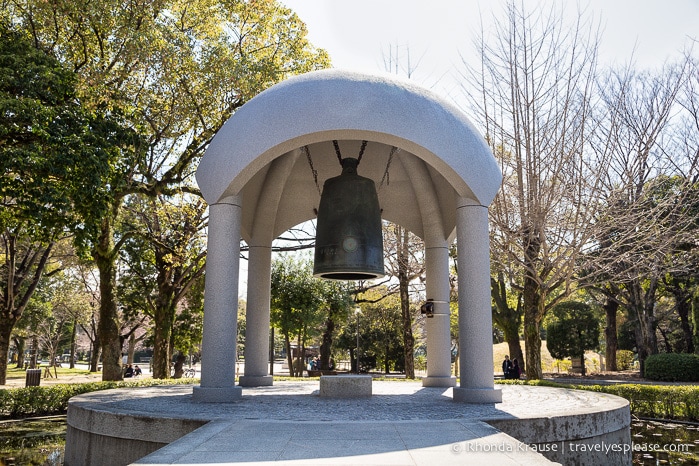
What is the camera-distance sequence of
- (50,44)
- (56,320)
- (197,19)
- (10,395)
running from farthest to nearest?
1. (56,320)
2. (197,19)
3. (50,44)
4. (10,395)

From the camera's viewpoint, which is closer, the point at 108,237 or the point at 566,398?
the point at 566,398

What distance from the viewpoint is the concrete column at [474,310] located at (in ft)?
26.1

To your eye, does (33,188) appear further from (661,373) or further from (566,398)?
(661,373)

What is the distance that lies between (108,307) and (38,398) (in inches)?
118

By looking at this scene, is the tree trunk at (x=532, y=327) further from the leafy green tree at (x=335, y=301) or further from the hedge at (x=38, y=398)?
the leafy green tree at (x=335, y=301)

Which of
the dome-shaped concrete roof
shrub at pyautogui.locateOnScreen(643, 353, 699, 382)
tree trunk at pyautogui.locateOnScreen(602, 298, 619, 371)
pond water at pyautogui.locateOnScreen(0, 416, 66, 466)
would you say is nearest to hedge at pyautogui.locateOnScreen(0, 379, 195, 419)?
A: pond water at pyautogui.locateOnScreen(0, 416, 66, 466)

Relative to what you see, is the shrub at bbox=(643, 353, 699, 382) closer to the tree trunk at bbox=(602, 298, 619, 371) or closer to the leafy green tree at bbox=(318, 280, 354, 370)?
the tree trunk at bbox=(602, 298, 619, 371)

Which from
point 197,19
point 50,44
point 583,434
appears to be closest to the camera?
point 583,434

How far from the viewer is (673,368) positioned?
81.1ft

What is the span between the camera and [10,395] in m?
13.6

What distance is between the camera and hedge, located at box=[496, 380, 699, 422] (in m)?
13.1

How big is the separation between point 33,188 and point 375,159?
7.24 metres

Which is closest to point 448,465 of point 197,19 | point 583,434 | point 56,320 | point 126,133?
point 583,434

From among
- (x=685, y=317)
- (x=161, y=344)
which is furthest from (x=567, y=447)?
(x=685, y=317)
